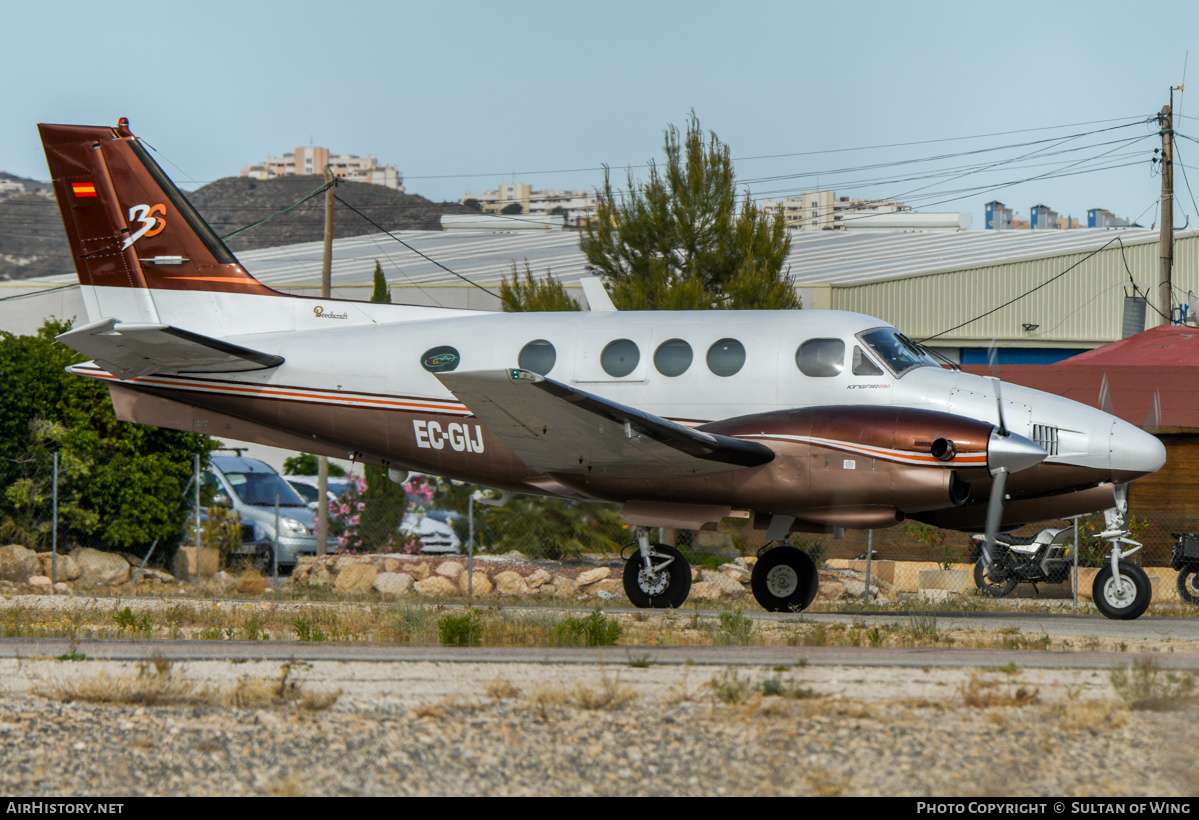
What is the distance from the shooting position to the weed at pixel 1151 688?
7.87 m

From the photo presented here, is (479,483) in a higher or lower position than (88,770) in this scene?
higher

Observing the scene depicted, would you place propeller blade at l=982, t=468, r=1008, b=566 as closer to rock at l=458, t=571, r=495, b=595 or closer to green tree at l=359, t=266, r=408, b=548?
rock at l=458, t=571, r=495, b=595

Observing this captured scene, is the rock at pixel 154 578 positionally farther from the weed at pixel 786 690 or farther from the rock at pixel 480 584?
the weed at pixel 786 690

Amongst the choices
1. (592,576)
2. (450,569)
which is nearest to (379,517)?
(450,569)

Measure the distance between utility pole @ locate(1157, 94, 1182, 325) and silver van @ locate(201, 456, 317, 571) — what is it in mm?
22230

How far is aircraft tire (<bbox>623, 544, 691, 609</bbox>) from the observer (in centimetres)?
1481

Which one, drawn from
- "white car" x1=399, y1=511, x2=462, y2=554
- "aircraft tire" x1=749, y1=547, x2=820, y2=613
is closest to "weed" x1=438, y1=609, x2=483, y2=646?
"aircraft tire" x1=749, y1=547, x2=820, y2=613

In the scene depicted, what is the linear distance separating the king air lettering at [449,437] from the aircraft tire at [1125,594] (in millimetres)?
7745

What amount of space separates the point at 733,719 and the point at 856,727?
750 millimetres

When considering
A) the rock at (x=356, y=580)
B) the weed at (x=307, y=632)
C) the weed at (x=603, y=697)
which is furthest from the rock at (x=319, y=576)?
the weed at (x=603, y=697)

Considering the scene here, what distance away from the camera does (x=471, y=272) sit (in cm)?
4216

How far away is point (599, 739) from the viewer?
283 inches
